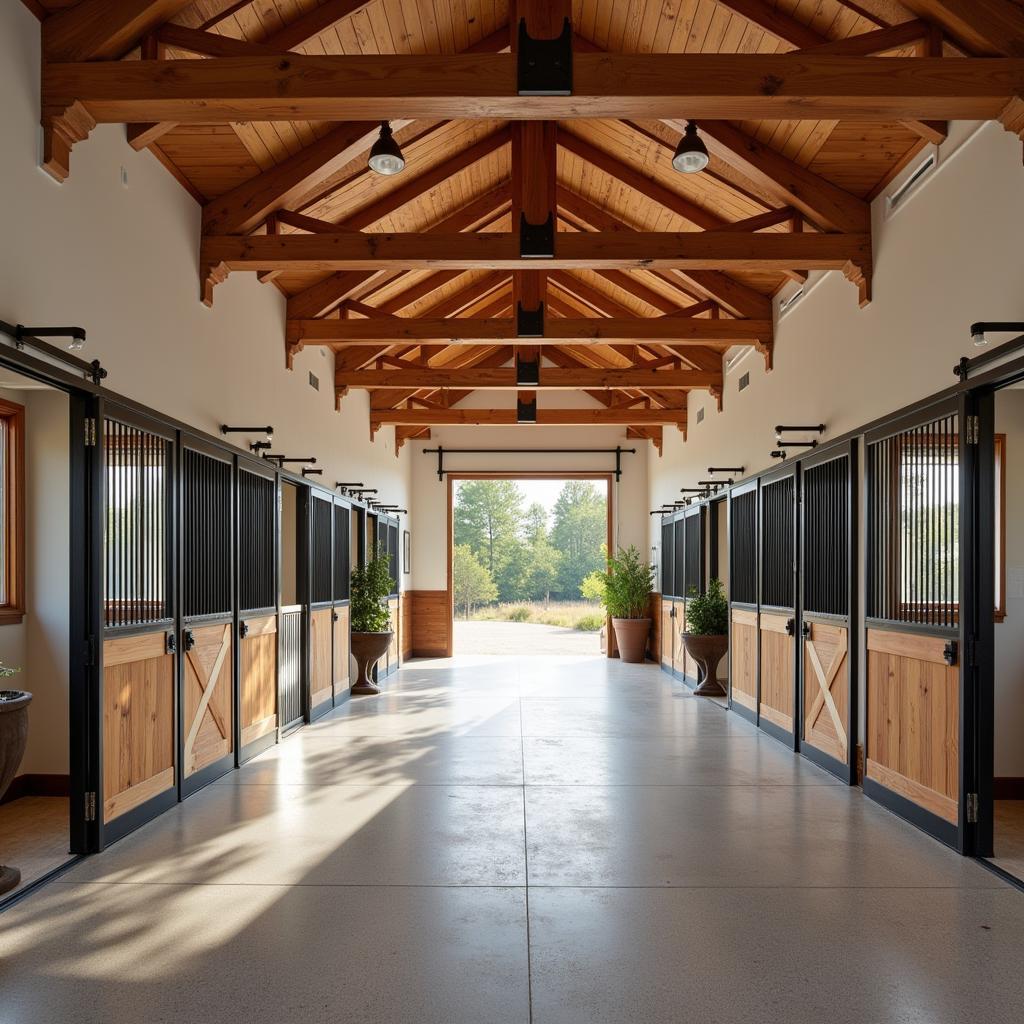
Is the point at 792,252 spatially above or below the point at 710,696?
above

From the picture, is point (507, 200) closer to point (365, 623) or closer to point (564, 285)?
point (564, 285)

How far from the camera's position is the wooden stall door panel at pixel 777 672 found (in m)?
7.00

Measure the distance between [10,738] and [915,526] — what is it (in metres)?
4.19

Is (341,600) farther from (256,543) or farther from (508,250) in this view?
(508,250)

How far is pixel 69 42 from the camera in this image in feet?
13.2

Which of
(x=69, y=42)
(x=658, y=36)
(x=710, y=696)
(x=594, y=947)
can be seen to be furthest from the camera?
(x=710, y=696)

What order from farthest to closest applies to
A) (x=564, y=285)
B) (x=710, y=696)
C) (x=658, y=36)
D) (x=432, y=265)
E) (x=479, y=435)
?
(x=479, y=435) < (x=564, y=285) < (x=710, y=696) < (x=432, y=265) < (x=658, y=36)

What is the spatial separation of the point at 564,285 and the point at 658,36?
16.8ft

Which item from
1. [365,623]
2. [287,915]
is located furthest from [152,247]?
[365,623]

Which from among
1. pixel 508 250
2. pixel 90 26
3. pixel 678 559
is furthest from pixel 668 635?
pixel 90 26

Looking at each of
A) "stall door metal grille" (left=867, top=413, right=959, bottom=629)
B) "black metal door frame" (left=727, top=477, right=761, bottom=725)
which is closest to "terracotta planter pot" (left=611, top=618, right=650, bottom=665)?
"black metal door frame" (left=727, top=477, right=761, bottom=725)

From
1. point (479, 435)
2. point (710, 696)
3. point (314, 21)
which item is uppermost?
point (314, 21)

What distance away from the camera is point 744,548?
856cm

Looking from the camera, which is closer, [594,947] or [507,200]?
[594,947]
